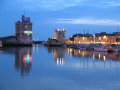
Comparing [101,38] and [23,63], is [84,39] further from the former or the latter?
[23,63]

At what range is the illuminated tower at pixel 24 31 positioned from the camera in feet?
364

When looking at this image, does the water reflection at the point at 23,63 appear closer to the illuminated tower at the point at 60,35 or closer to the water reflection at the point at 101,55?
the water reflection at the point at 101,55

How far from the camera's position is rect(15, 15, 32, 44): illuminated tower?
364ft

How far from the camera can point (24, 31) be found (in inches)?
4574

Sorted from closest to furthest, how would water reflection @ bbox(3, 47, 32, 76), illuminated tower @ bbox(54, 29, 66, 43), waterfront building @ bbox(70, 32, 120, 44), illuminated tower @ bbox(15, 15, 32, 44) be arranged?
1. water reflection @ bbox(3, 47, 32, 76)
2. waterfront building @ bbox(70, 32, 120, 44)
3. illuminated tower @ bbox(15, 15, 32, 44)
4. illuminated tower @ bbox(54, 29, 66, 43)

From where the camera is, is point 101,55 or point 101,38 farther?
point 101,38

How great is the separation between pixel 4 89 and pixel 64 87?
2.54 metres

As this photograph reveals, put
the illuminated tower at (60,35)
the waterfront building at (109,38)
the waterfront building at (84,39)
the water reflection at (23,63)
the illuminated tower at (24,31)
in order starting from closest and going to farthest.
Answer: the water reflection at (23,63) → the waterfront building at (109,38) → the illuminated tower at (24,31) → the waterfront building at (84,39) → the illuminated tower at (60,35)

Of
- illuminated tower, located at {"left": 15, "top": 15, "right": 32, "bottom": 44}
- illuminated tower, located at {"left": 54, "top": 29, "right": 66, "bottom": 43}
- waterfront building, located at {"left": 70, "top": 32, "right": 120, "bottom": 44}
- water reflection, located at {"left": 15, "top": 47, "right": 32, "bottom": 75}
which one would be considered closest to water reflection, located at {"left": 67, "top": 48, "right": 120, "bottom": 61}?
water reflection, located at {"left": 15, "top": 47, "right": 32, "bottom": 75}

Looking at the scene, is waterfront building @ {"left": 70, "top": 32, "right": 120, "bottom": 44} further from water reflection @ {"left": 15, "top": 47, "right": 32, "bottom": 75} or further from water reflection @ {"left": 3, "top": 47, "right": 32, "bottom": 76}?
water reflection @ {"left": 15, "top": 47, "right": 32, "bottom": 75}

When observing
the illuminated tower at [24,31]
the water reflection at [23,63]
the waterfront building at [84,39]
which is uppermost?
the illuminated tower at [24,31]

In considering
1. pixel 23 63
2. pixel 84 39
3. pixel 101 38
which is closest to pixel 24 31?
pixel 84 39

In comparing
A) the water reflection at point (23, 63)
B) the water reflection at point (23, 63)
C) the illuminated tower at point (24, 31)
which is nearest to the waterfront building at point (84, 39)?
the illuminated tower at point (24, 31)

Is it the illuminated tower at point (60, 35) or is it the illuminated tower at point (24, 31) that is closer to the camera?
the illuminated tower at point (24, 31)
